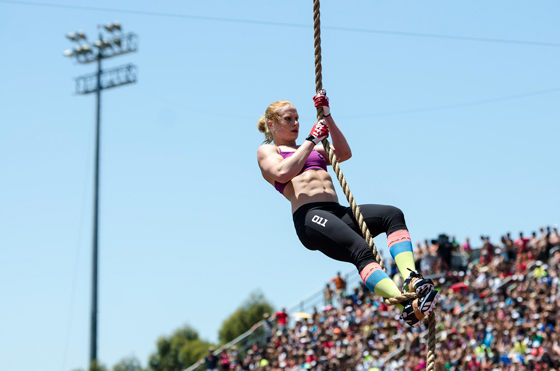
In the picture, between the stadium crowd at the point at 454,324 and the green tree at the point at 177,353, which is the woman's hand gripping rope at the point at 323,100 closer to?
the stadium crowd at the point at 454,324

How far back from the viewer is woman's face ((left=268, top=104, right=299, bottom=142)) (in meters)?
5.83

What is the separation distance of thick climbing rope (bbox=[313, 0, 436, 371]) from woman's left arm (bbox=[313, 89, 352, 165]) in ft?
0.14

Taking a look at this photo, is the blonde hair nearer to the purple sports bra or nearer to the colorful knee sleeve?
the purple sports bra

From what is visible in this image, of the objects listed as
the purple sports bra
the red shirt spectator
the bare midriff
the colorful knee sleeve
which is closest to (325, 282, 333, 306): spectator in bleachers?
the red shirt spectator

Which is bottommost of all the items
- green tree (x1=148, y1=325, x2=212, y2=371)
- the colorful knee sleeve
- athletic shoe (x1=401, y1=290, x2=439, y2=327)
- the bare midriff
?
green tree (x1=148, y1=325, x2=212, y2=371)

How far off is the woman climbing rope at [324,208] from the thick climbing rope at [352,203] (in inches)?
1.9

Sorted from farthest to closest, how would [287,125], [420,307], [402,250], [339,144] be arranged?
[339,144]
[287,125]
[402,250]
[420,307]

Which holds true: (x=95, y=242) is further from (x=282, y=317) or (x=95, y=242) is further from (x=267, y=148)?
(x=267, y=148)

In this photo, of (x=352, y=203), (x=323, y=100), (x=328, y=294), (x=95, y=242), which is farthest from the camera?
(x=95, y=242)

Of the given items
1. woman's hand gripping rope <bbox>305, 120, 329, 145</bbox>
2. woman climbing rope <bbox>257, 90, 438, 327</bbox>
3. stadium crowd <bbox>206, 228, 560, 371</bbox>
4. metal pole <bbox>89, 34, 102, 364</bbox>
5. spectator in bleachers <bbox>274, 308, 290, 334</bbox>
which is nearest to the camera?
woman climbing rope <bbox>257, 90, 438, 327</bbox>

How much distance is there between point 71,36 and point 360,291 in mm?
15795

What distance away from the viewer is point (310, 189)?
18.4 ft

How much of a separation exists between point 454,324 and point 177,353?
39.6 ft

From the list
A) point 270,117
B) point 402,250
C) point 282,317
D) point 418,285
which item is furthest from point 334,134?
point 282,317
